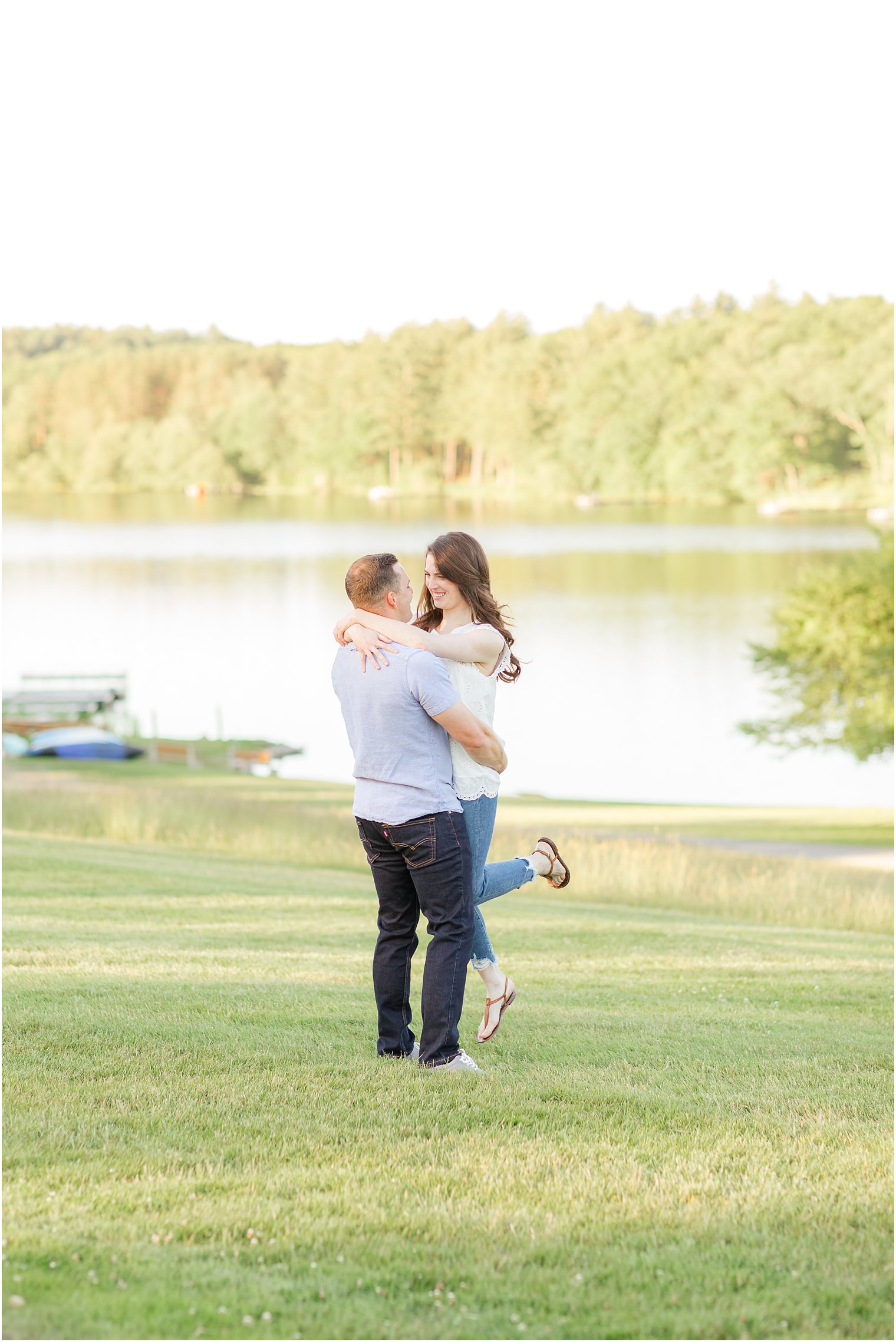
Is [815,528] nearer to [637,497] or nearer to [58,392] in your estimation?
[637,497]

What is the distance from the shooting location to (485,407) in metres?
120

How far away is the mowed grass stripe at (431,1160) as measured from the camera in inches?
125

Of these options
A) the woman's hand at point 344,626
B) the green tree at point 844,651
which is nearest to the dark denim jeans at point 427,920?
the woman's hand at point 344,626

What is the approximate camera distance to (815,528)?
95.8 meters

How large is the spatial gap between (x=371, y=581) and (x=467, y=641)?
16.4 inches

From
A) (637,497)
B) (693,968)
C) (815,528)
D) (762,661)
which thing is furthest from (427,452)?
(693,968)

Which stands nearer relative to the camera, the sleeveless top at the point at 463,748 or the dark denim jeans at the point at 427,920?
the dark denim jeans at the point at 427,920

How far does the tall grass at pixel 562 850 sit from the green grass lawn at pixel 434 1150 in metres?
5.34

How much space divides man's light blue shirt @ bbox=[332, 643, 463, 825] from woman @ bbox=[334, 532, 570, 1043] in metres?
0.07

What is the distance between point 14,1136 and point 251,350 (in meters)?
143

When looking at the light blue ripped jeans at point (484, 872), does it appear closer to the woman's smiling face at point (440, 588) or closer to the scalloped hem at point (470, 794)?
the scalloped hem at point (470, 794)

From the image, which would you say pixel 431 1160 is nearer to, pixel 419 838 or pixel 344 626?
pixel 419 838

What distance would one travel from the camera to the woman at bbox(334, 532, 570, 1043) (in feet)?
15.7

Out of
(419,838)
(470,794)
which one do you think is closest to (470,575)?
(470,794)
